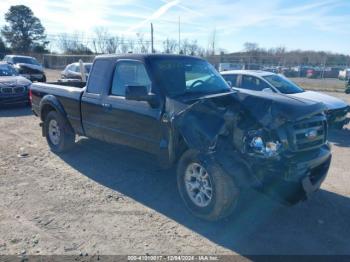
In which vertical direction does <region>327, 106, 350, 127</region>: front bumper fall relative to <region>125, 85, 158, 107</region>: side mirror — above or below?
below

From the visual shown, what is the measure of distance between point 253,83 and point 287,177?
5.82 metres

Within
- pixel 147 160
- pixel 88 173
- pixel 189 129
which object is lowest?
pixel 88 173

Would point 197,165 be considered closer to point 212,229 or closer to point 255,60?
point 212,229

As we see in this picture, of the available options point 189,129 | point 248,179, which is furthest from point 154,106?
point 248,179

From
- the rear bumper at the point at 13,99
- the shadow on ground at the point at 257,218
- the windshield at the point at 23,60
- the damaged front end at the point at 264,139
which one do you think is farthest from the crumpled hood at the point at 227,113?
the windshield at the point at 23,60

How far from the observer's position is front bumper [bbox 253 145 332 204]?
3.50 metres

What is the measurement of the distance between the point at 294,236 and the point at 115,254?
201cm

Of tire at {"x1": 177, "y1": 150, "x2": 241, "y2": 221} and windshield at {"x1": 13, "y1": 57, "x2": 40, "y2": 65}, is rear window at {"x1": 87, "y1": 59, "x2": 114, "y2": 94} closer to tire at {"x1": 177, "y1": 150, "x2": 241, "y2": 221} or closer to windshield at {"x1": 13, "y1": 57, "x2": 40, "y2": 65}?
tire at {"x1": 177, "y1": 150, "x2": 241, "y2": 221}

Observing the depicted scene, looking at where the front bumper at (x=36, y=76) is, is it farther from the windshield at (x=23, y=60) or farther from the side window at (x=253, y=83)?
the side window at (x=253, y=83)

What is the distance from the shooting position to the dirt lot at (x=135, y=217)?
3.48 meters

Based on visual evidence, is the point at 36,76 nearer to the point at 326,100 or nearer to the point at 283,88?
the point at 283,88

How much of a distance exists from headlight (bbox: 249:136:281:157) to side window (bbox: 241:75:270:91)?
17.7ft

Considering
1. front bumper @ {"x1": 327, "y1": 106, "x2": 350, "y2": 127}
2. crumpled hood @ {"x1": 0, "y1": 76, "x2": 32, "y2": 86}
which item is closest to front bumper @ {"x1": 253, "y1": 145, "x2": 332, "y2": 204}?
front bumper @ {"x1": 327, "y1": 106, "x2": 350, "y2": 127}

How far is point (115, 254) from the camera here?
333 centimetres
